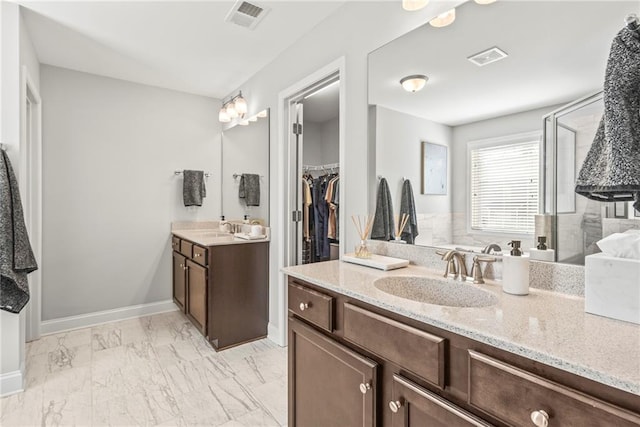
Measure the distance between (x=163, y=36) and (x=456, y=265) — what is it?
8.59ft

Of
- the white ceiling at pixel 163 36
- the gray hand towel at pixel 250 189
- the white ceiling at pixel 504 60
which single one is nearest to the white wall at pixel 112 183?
the white ceiling at pixel 163 36

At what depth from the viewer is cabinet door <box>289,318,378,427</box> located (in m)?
1.14

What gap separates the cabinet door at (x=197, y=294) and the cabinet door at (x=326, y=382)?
4.51 ft

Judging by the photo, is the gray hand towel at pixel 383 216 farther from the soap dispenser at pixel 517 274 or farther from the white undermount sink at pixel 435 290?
the soap dispenser at pixel 517 274

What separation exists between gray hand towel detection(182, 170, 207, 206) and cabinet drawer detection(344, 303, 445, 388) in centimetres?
289

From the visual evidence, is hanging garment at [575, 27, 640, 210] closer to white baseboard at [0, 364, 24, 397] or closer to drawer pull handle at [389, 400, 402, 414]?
drawer pull handle at [389, 400, 402, 414]

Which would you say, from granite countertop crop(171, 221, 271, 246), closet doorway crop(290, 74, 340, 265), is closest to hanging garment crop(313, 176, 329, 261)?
closet doorway crop(290, 74, 340, 265)

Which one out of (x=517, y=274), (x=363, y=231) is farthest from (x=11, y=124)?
(x=517, y=274)

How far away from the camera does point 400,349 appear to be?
102cm

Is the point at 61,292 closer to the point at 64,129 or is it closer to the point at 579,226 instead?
the point at 64,129

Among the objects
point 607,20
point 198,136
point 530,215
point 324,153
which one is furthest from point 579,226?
point 198,136

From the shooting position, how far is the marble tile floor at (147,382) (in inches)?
72.7

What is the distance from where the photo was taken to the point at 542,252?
1.22 m

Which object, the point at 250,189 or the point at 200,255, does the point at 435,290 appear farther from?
the point at 250,189
